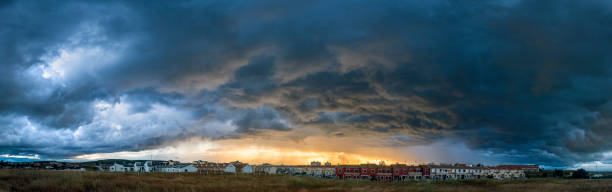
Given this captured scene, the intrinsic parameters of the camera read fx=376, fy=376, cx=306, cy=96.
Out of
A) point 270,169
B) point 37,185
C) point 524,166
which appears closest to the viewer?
point 37,185

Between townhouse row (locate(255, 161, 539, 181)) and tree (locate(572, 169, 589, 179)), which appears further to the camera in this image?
townhouse row (locate(255, 161, 539, 181))

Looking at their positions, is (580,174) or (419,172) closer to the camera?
(580,174)

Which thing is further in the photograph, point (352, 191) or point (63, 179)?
point (352, 191)

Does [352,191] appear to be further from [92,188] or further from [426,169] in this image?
[426,169]

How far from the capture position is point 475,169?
130 metres

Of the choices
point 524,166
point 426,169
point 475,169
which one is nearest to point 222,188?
point 426,169

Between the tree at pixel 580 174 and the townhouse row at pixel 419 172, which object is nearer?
the tree at pixel 580 174

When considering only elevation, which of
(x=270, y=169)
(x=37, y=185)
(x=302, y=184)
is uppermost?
(x=37, y=185)

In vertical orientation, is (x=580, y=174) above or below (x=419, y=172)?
above

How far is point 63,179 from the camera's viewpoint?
139 ft

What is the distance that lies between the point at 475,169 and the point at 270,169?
81.4 m

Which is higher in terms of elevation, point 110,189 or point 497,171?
point 110,189

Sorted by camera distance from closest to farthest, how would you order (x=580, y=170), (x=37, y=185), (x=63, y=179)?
(x=37, y=185), (x=63, y=179), (x=580, y=170)

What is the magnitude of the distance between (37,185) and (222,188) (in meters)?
18.8
